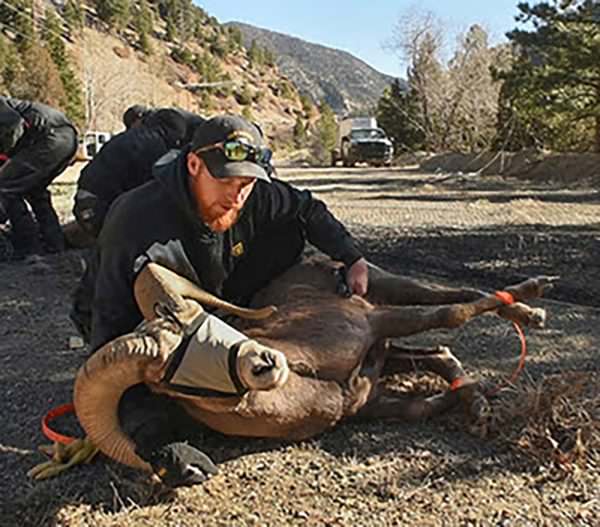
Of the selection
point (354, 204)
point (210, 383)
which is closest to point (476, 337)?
point (210, 383)

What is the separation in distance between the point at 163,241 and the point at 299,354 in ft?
2.31

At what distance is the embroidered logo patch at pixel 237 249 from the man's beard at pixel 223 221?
0.43 ft

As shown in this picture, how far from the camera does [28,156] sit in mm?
7270

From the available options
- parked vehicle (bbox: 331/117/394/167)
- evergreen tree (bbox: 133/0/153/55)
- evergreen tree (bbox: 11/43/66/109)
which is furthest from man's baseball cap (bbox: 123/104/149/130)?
evergreen tree (bbox: 133/0/153/55)

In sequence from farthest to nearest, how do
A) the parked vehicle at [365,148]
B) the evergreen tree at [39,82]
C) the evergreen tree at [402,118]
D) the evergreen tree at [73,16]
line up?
1. the evergreen tree at [73,16]
2. the evergreen tree at [402,118]
3. the evergreen tree at [39,82]
4. the parked vehicle at [365,148]

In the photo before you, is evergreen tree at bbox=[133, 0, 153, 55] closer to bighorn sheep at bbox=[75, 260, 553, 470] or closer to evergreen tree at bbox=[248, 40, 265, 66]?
evergreen tree at bbox=[248, 40, 265, 66]

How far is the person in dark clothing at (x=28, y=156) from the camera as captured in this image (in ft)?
23.3

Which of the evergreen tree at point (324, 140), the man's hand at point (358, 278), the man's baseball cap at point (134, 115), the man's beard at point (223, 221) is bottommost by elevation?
the evergreen tree at point (324, 140)

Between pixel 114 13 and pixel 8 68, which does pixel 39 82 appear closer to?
pixel 8 68

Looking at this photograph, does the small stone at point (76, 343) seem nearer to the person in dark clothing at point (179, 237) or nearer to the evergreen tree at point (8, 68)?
the person in dark clothing at point (179, 237)

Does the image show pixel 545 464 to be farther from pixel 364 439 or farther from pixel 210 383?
pixel 210 383

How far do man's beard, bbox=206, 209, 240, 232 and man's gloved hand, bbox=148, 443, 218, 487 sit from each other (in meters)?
0.93

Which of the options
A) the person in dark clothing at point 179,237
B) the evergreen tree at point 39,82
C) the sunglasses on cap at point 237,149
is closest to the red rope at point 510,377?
the person in dark clothing at point 179,237

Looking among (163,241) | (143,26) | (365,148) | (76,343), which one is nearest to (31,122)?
(76,343)
